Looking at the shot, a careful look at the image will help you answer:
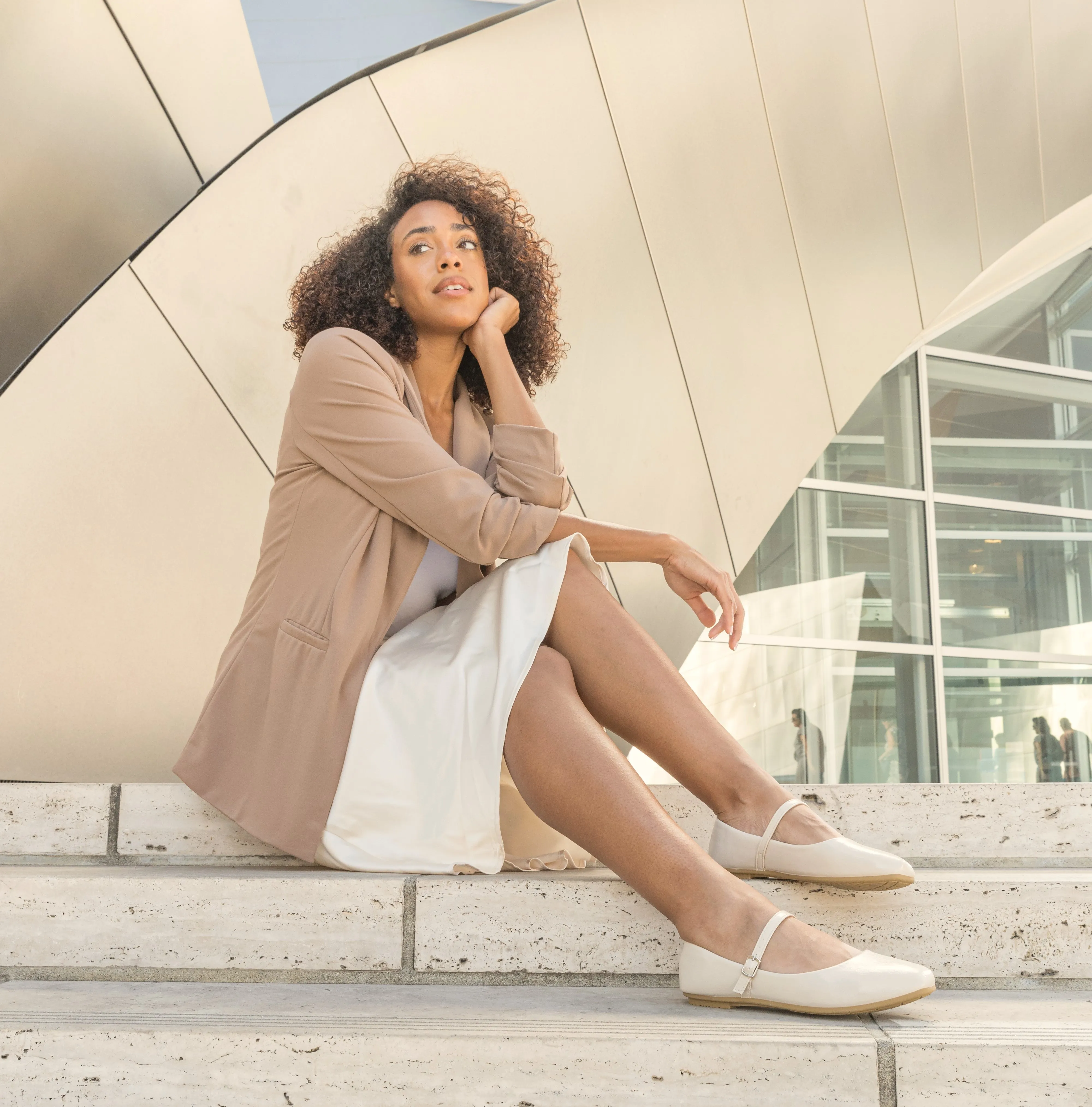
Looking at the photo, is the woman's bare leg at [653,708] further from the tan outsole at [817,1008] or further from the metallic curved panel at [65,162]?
the metallic curved panel at [65,162]

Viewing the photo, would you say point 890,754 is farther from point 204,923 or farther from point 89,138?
point 204,923

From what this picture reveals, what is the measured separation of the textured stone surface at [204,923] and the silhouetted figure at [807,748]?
281 inches

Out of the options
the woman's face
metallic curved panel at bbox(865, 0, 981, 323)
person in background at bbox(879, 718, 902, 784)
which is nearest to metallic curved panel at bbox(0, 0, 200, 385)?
the woman's face

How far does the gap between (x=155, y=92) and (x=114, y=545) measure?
5.64ft

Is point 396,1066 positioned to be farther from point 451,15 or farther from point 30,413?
point 451,15

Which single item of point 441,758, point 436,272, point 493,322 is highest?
point 436,272

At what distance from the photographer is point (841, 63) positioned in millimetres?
5621

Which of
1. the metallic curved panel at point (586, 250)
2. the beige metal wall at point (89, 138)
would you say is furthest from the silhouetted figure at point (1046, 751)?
the beige metal wall at point (89, 138)

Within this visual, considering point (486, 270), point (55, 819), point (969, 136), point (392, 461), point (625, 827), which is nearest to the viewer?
point (625, 827)

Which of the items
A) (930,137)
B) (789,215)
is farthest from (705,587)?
(930,137)

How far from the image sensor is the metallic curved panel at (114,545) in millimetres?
3029

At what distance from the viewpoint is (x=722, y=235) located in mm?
5152

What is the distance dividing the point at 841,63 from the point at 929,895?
18.2 ft

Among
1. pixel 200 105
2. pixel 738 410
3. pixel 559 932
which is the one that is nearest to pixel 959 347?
pixel 738 410
